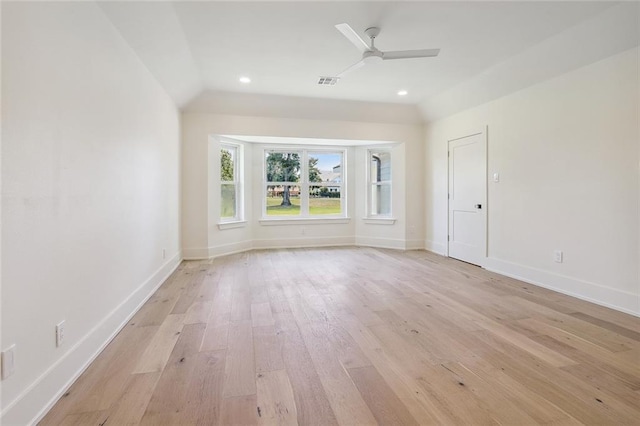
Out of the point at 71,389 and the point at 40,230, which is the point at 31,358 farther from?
the point at 40,230

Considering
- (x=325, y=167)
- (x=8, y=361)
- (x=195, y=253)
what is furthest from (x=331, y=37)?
(x=195, y=253)

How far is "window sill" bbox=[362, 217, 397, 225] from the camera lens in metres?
5.95

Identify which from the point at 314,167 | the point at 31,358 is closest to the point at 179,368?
the point at 31,358

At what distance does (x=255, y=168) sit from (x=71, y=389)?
15.4 feet

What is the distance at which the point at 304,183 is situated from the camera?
20.6 ft

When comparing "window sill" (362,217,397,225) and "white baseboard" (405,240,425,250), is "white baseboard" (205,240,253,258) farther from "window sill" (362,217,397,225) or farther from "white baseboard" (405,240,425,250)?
"white baseboard" (405,240,425,250)

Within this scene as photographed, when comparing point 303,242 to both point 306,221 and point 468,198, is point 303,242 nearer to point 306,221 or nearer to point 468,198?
point 306,221

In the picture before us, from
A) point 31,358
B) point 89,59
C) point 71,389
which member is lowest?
point 71,389

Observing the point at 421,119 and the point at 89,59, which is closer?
the point at 89,59

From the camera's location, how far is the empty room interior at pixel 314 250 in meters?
1.47

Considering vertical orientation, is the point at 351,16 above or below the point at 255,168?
above

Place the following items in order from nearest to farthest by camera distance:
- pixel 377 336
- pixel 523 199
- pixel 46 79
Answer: pixel 46 79 → pixel 377 336 → pixel 523 199

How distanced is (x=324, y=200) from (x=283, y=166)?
1.10 m

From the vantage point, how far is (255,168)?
5969 mm
